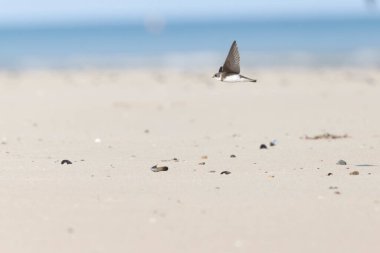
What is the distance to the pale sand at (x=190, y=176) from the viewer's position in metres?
6.28

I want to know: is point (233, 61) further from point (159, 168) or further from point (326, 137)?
point (326, 137)

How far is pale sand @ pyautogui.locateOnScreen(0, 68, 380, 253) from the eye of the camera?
6281 mm

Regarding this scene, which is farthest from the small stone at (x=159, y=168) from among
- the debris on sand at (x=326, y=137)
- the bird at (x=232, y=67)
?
the debris on sand at (x=326, y=137)

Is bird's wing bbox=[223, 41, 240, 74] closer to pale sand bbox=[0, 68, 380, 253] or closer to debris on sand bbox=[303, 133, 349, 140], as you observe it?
pale sand bbox=[0, 68, 380, 253]

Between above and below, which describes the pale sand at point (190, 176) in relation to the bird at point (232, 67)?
below

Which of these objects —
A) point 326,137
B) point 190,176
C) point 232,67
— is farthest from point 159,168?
point 326,137

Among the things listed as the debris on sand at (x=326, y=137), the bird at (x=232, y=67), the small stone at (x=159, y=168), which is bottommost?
the debris on sand at (x=326, y=137)

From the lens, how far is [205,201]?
7242 millimetres

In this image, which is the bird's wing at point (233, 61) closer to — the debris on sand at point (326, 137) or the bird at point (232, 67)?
the bird at point (232, 67)

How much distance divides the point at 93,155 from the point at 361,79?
40.5ft

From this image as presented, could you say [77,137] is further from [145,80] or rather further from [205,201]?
[145,80]

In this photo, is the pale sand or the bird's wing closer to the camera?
the pale sand

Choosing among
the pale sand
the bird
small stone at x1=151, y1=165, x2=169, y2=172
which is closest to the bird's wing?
the bird

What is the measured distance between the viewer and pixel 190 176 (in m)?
8.43
